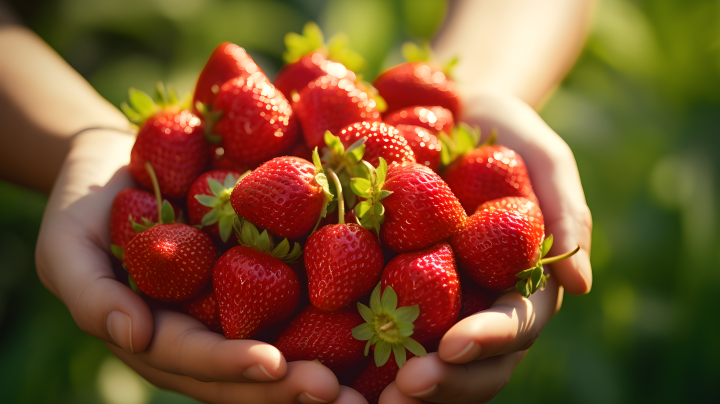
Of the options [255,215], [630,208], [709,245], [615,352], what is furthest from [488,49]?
[255,215]

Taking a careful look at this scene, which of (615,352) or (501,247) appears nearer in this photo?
(501,247)

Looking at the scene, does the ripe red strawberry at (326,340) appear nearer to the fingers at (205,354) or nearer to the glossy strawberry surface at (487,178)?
the fingers at (205,354)

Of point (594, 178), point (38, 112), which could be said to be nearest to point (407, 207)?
point (38, 112)

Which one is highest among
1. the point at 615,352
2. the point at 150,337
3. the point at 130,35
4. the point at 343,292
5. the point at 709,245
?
the point at 130,35

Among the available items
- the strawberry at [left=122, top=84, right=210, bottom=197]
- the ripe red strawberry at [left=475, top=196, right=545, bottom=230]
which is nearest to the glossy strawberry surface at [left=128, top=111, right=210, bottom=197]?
the strawberry at [left=122, top=84, right=210, bottom=197]

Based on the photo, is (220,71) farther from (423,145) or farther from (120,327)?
(120,327)

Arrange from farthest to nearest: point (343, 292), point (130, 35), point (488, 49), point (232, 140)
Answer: point (130, 35) → point (488, 49) → point (232, 140) → point (343, 292)

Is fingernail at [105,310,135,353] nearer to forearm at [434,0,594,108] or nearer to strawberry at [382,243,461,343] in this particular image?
strawberry at [382,243,461,343]

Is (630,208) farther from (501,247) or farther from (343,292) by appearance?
(343,292)
